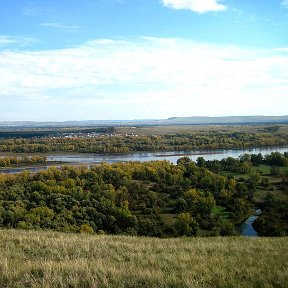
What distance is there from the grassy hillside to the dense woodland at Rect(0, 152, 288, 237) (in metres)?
17.6

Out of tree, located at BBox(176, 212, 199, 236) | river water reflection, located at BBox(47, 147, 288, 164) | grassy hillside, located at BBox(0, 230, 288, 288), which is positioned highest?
grassy hillside, located at BBox(0, 230, 288, 288)

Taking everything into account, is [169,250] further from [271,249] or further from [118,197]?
[118,197]

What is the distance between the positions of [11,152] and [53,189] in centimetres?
6967

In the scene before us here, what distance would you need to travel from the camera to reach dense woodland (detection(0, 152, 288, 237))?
3599 centimetres

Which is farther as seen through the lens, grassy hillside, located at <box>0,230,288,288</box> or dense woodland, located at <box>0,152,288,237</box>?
dense woodland, located at <box>0,152,288,237</box>

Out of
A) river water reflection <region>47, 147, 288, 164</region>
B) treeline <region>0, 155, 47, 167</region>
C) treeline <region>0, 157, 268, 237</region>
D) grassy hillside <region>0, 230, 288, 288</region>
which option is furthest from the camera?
river water reflection <region>47, 147, 288, 164</region>

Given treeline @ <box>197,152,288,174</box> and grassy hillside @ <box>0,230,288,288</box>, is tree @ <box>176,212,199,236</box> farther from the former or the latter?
grassy hillside @ <box>0,230,288,288</box>

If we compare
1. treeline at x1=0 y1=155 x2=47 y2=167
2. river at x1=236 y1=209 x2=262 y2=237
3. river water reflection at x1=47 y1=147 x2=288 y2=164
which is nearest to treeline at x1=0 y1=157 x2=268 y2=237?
river at x1=236 y1=209 x2=262 y2=237

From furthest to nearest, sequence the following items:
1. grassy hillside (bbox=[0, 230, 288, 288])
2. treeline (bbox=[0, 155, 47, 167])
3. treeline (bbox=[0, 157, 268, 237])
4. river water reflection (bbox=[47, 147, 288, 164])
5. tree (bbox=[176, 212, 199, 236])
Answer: river water reflection (bbox=[47, 147, 288, 164]), treeline (bbox=[0, 155, 47, 167]), tree (bbox=[176, 212, 199, 236]), treeline (bbox=[0, 157, 268, 237]), grassy hillside (bbox=[0, 230, 288, 288])

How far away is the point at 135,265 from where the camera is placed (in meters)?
6.99

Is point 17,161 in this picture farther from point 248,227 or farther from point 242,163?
point 248,227

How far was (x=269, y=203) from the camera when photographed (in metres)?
46.0

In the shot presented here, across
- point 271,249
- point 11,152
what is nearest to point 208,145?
point 11,152

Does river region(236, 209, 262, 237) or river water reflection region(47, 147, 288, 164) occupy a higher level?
river water reflection region(47, 147, 288, 164)
